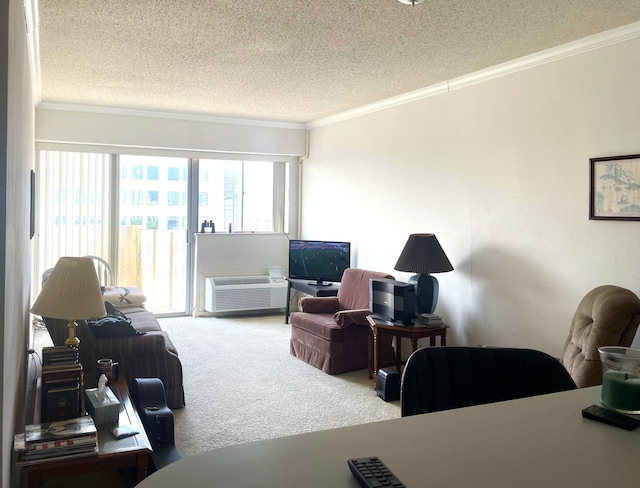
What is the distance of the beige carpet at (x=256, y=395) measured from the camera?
358 centimetres

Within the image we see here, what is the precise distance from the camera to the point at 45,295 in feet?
9.09

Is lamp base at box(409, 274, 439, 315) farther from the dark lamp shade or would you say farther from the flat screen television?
the flat screen television

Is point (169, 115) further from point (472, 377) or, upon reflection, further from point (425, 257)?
point (472, 377)

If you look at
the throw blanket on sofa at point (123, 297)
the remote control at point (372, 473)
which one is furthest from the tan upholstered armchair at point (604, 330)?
the throw blanket on sofa at point (123, 297)

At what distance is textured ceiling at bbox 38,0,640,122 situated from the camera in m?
3.19

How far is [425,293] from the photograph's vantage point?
4.62 m

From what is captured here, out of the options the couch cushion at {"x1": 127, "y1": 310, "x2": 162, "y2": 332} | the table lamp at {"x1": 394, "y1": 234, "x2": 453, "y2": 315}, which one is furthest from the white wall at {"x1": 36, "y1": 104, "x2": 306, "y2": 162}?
the table lamp at {"x1": 394, "y1": 234, "x2": 453, "y2": 315}

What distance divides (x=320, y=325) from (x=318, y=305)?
1.93 ft

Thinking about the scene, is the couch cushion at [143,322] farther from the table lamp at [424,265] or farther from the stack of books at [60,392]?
the table lamp at [424,265]

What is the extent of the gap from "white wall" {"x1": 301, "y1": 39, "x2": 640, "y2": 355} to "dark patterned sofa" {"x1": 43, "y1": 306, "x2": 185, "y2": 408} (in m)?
2.39

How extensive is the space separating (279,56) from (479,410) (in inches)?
132

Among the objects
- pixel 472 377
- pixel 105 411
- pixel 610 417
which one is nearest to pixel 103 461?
pixel 105 411

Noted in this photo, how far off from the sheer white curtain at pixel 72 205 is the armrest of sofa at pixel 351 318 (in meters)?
3.36

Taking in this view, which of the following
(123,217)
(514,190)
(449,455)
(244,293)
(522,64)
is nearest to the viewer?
(449,455)
